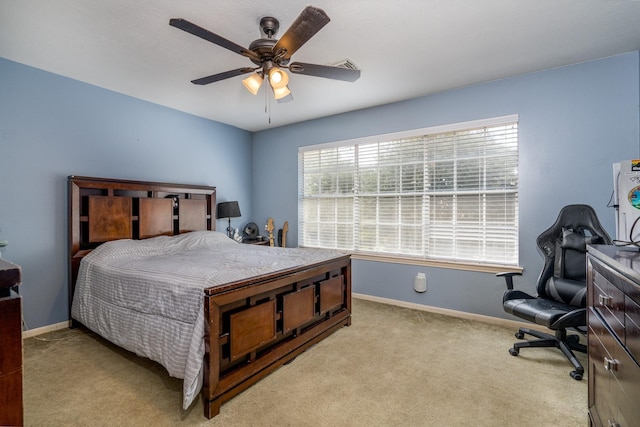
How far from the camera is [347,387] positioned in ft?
6.75

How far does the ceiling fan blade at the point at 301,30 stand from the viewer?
156 cm

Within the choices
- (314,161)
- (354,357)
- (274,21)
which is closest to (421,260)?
(354,357)

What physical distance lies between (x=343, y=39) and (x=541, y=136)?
7.18 ft

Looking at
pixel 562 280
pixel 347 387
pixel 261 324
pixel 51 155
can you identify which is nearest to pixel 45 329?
pixel 51 155

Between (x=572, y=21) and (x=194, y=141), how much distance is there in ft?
14.0

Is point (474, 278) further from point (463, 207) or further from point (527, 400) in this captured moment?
point (527, 400)

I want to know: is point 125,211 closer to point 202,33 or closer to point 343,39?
point 202,33

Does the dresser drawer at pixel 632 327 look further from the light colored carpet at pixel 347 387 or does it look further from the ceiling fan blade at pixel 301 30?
the ceiling fan blade at pixel 301 30

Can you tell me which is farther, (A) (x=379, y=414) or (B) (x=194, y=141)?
(B) (x=194, y=141)

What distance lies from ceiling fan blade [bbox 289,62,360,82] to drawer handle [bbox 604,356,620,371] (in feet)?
6.68

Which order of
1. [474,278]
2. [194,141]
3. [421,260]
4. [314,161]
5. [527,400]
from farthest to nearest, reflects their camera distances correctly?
[314,161]
[194,141]
[421,260]
[474,278]
[527,400]

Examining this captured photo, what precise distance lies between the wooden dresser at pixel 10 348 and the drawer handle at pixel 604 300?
1.88 metres

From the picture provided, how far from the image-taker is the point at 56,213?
3053 millimetres

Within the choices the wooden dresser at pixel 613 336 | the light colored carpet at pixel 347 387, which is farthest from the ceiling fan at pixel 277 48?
the light colored carpet at pixel 347 387
